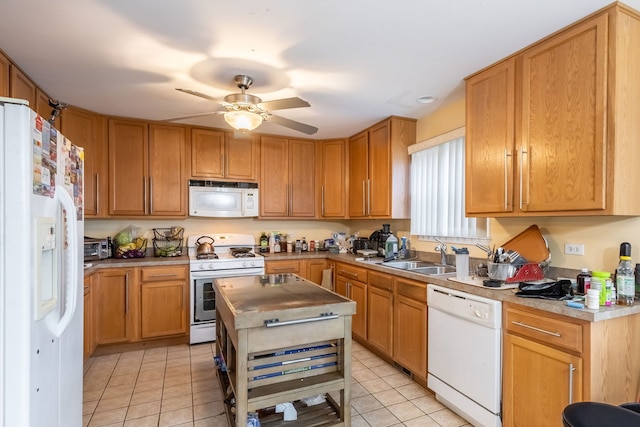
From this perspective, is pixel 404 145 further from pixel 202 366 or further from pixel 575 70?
pixel 202 366

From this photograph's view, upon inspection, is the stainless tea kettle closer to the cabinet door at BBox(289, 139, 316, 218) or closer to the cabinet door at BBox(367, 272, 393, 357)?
the cabinet door at BBox(289, 139, 316, 218)

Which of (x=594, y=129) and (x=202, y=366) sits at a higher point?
(x=594, y=129)

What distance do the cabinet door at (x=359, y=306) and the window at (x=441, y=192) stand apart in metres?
0.84

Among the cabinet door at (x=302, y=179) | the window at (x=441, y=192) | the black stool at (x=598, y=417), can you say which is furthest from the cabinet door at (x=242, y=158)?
the black stool at (x=598, y=417)

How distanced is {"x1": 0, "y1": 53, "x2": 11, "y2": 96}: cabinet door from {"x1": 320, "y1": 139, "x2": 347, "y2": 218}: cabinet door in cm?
310

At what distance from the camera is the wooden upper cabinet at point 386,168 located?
3416 millimetres

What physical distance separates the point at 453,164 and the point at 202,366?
298 cm

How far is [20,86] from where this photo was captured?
Answer: 7.58 feet

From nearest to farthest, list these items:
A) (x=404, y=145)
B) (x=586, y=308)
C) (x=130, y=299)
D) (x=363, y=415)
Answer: (x=586, y=308) → (x=363, y=415) → (x=130, y=299) → (x=404, y=145)

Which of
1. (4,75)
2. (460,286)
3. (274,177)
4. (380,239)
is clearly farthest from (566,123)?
(4,75)

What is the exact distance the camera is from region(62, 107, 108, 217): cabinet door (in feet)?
10.2

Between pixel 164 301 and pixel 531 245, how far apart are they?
339 cm

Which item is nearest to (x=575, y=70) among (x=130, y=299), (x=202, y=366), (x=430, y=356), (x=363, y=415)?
(x=430, y=356)

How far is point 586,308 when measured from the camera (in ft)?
4.99
